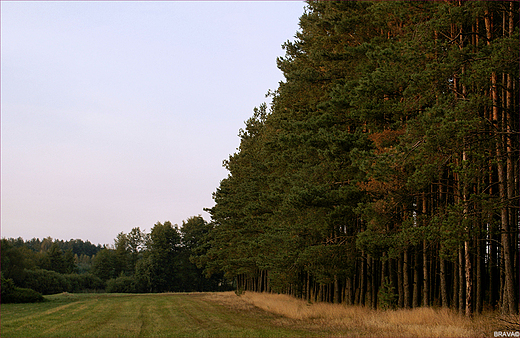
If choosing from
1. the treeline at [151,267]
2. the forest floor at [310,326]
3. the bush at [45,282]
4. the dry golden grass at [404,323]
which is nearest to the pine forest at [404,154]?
the dry golden grass at [404,323]

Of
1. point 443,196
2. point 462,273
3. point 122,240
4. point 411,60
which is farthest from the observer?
point 122,240

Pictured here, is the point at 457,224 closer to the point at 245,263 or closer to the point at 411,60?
the point at 411,60

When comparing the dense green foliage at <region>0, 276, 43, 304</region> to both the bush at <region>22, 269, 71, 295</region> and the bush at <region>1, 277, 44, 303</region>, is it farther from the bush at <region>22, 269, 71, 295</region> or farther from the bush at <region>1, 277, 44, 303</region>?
the bush at <region>22, 269, 71, 295</region>

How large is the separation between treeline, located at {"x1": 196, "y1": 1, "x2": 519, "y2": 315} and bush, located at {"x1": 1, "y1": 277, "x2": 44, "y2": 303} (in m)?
28.1

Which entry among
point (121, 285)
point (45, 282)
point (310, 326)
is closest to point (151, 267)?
point (121, 285)

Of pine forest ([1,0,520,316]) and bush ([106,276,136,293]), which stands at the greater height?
pine forest ([1,0,520,316])

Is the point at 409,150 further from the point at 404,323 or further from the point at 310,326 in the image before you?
the point at 310,326

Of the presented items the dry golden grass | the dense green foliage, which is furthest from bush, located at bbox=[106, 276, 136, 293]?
the dry golden grass

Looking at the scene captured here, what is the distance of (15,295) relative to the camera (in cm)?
4234

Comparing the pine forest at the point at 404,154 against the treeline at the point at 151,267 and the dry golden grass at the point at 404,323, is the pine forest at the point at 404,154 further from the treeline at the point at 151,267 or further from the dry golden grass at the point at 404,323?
the treeline at the point at 151,267

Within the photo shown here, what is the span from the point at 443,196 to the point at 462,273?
456cm

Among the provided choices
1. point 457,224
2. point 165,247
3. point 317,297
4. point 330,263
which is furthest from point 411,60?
point 165,247

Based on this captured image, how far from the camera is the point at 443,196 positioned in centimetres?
1839

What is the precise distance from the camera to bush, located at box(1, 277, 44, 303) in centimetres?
4203
